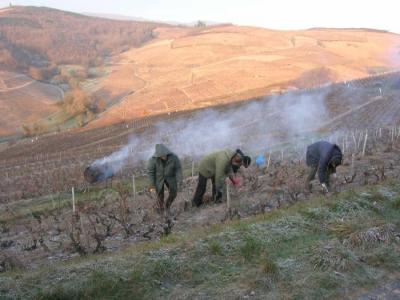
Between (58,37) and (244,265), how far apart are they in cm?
11893

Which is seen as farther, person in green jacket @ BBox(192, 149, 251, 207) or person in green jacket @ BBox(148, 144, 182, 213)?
person in green jacket @ BBox(148, 144, 182, 213)

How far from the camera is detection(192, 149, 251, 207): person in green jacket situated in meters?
9.13

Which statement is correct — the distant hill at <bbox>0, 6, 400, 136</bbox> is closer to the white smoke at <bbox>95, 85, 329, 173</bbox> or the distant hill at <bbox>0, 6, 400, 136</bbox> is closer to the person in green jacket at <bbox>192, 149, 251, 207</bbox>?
the white smoke at <bbox>95, 85, 329, 173</bbox>

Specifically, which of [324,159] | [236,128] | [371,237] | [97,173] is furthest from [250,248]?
[236,128]

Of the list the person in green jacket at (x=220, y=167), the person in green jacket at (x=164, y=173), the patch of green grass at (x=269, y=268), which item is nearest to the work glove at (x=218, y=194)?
the person in green jacket at (x=220, y=167)

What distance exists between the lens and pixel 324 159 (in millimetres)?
9367

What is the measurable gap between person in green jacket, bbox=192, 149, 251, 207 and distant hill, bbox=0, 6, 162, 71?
81997 mm

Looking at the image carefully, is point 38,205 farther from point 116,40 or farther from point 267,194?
point 116,40

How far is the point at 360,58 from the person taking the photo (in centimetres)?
7250

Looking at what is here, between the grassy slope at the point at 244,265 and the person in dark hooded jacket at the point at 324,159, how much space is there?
181 cm

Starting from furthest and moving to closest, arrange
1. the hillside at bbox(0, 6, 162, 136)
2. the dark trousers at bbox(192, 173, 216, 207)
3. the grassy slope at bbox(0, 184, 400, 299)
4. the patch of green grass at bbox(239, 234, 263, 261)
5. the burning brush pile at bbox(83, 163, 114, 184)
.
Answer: the hillside at bbox(0, 6, 162, 136) < the burning brush pile at bbox(83, 163, 114, 184) < the dark trousers at bbox(192, 173, 216, 207) < the patch of green grass at bbox(239, 234, 263, 261) < the grassy slope at bbox(0, 184, 400, 299)

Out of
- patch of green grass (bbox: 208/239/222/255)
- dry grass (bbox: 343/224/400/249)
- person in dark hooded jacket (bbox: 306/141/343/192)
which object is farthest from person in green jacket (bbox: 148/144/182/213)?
dry grass (bbox: 343/224/400/249)

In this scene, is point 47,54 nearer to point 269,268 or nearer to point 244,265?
point 244,265

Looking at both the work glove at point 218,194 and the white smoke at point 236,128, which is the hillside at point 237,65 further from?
the work glove at point 218,194
